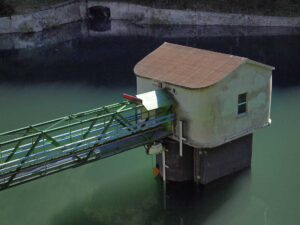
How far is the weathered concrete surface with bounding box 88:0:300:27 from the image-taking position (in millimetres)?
48281

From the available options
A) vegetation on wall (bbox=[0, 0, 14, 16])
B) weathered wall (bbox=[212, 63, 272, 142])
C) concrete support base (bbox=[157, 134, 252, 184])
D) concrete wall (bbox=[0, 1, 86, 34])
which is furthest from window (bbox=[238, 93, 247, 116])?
vegetation on wall (bbox=[0, 0, 14, 16])


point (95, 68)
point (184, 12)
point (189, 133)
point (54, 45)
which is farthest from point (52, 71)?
Result: point (189, 133)

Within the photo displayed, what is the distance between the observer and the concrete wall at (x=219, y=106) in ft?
71.3

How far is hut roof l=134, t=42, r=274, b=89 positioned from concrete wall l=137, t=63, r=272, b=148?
0.80 ft

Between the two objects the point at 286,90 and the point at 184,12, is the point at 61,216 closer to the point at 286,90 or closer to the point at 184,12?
the point at 286,90

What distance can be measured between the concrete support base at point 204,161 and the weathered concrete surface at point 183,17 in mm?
26447

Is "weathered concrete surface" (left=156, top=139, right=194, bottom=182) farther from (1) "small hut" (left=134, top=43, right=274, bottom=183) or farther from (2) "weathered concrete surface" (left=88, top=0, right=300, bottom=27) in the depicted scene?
(2) "weathered concrete surface" (left=88, top=0, right=300, bottom=27)

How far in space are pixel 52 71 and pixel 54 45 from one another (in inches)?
275

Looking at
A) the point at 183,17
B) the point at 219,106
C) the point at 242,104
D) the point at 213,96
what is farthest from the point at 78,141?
the point at 183,17

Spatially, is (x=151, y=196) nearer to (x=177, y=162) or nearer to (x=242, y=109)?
(x=177, y=162)

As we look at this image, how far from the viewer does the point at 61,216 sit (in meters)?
22.0

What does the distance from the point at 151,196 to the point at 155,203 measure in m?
0.48

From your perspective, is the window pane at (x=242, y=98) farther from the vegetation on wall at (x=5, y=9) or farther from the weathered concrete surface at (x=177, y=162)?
the vegetation on wall at (x=5, y=9)

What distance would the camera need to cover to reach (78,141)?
20656mm
